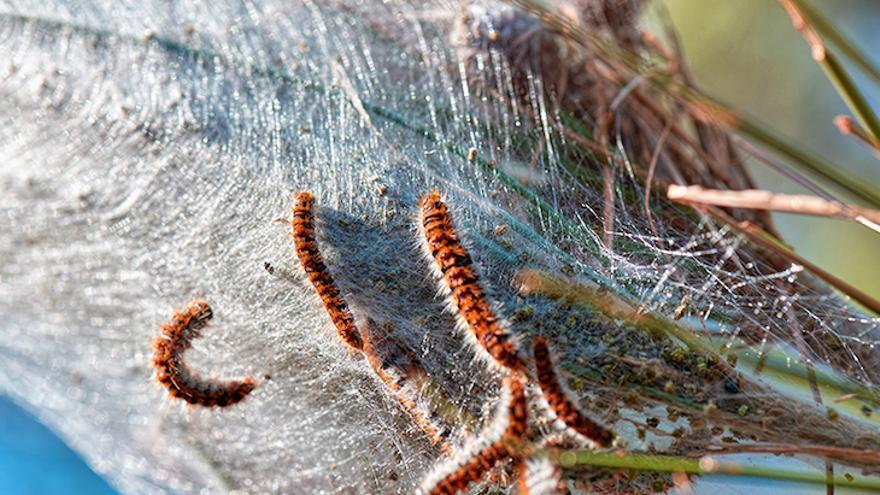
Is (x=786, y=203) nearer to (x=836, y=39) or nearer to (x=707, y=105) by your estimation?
(x=836, y=39)

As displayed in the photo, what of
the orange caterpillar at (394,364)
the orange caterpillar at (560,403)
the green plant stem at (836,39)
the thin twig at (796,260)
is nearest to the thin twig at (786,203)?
the thin twig at (796,260)

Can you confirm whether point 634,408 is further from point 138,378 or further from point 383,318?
point 138,378

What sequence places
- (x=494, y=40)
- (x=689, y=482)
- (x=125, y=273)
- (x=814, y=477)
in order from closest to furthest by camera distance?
(x=814, y=477), (x=689, y=482), (x=494, y=40), (x=125, y=273)

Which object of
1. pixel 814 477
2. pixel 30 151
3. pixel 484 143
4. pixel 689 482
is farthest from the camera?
pixel 30 151

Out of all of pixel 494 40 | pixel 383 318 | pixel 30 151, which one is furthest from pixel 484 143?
pixel 30 151

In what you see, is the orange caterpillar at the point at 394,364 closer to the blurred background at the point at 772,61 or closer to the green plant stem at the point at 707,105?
the green plant stem at the point at 707,105

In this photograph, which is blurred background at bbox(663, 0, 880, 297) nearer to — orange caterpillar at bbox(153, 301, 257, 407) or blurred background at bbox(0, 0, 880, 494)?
blurred background at bbox(0, 0, 880, 494)

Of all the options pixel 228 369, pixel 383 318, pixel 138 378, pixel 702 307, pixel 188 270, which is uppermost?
pixel 702 307
